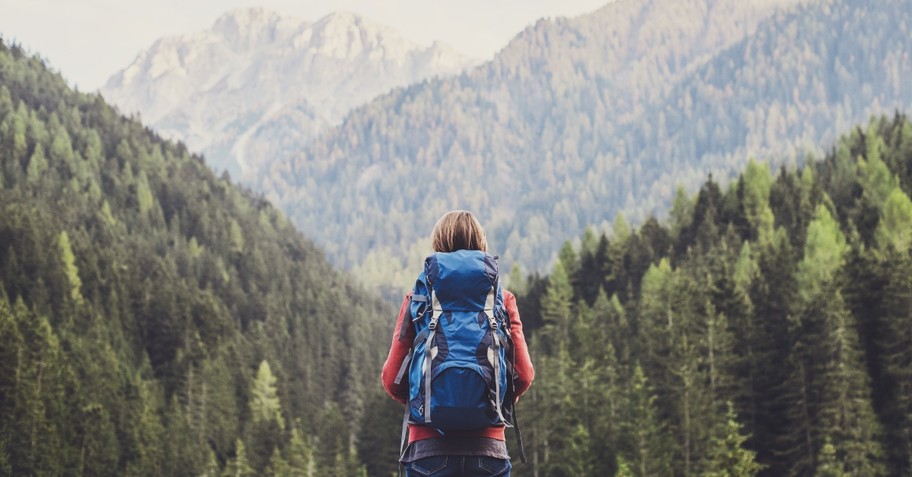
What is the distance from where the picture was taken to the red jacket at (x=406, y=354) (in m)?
8.24

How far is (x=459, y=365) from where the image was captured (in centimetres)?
796

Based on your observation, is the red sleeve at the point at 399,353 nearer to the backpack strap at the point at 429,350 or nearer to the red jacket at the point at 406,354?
the red jacket at the point at 406,354

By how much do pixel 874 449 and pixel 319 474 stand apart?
49423 mm

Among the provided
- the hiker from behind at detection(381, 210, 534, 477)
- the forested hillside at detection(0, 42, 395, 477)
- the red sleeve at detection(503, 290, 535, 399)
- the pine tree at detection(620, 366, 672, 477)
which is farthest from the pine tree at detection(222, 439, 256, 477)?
the red sleeve at detection(503, 290, 535, 399)

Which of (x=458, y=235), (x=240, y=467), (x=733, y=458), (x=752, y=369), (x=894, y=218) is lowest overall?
(x=458, y=235)

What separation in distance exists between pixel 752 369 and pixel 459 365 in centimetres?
6516

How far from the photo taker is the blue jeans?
26.8ft

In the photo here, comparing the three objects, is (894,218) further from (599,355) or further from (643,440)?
(643,440)

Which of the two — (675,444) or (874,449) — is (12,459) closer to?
(675,444)

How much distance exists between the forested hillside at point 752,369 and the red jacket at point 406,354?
44783 mm

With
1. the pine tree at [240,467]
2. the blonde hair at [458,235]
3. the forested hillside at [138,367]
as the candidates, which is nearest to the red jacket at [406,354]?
the blonde hair at [458,235]

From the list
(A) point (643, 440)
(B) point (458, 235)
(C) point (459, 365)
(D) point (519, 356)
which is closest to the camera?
(C) point (459, 365)

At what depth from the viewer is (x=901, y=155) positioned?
5143 inches

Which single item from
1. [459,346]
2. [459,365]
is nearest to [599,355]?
[459,346]
